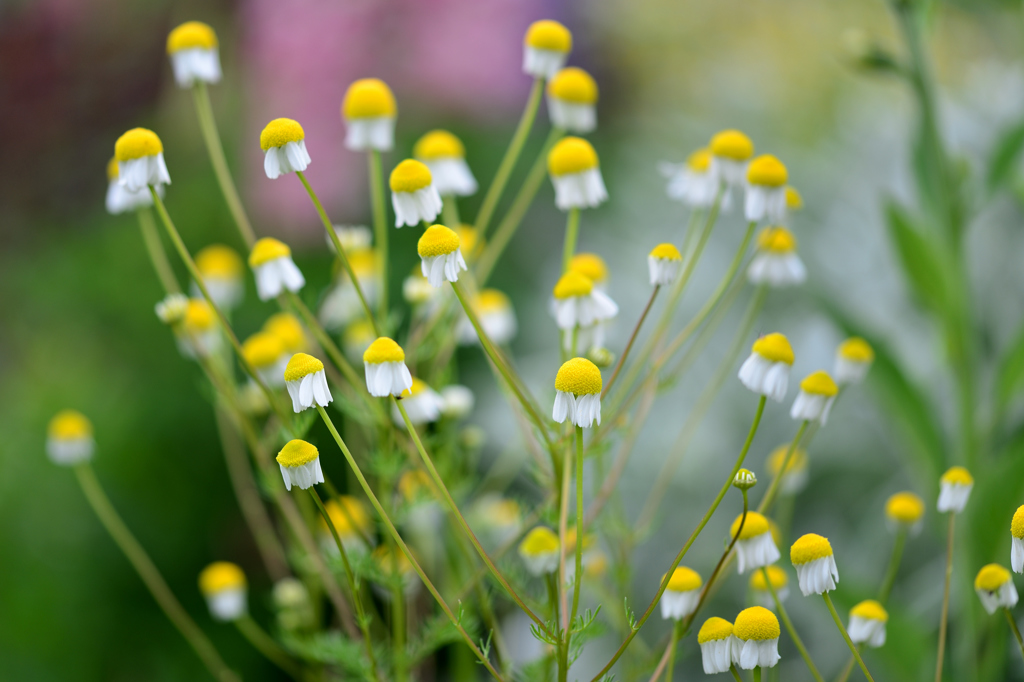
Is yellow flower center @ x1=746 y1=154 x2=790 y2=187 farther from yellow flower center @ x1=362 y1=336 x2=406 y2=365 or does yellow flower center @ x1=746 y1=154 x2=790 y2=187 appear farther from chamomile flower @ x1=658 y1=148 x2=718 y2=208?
yellow flower center @ x1=362 y1=336 x2=406 y2=365

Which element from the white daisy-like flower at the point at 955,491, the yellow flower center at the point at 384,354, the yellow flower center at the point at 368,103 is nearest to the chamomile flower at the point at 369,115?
the yellow flower center at the point at 368,103

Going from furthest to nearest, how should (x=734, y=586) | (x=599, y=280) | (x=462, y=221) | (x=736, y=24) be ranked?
(x=736, y=24) → (x=462, y=221) → (x=734, y=586) → (x=599, y=280)

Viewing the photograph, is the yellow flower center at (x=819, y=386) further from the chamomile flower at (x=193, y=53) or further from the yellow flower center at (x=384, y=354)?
the chamomile flower at (x=193, y=53)

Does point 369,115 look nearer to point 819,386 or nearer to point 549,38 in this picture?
point 549,38

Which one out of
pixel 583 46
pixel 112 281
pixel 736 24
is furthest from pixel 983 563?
pixel 736 24

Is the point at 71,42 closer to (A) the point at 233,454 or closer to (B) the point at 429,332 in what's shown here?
(A) the point at 233,454
